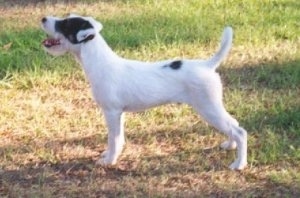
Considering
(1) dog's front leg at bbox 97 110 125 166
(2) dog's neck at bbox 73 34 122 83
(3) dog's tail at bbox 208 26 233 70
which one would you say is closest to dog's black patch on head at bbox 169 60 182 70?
(3) dog's tail at bbox 208 26 233 70

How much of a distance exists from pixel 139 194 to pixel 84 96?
1.82 metres

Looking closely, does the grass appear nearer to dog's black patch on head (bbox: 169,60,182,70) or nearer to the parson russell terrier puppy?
the parson russell terrier puppy

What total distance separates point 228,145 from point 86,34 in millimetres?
1284

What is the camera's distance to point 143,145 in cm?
510

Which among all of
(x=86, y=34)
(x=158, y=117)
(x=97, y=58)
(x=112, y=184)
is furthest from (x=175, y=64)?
(x=158, y=117)

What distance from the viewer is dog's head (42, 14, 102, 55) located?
441cm

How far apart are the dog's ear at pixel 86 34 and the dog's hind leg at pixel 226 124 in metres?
0.79

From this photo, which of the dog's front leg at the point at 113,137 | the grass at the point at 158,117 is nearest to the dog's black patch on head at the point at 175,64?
the dog's front leg at the point at 113,137

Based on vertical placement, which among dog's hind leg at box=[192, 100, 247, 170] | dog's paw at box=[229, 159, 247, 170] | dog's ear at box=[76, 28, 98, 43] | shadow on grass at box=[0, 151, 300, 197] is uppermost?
dog's ear at box=[76, 28, 98, 43]

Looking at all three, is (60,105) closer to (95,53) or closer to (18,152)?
(18,152)

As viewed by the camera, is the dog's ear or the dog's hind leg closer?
the dog's ear

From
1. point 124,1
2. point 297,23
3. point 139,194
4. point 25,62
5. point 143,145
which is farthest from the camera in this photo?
point 124,1

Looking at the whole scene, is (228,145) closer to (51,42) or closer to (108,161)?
(108,161)

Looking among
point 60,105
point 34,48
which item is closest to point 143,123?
point 60,105
